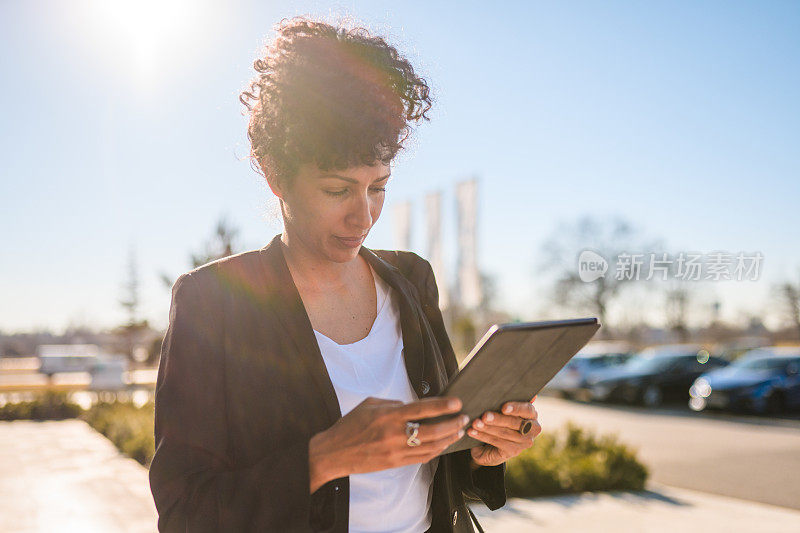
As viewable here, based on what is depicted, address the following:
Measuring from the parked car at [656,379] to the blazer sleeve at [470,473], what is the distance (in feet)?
55.4

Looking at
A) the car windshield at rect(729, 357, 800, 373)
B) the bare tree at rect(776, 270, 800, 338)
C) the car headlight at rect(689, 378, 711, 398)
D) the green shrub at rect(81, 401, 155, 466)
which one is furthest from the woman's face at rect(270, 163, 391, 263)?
the bare tree at rect(776, 270, 800, 338)

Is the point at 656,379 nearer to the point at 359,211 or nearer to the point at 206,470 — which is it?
the point at 359,211

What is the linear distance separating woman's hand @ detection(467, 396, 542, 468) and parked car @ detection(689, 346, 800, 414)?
50.7 ft

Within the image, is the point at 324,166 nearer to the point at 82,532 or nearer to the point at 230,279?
the point at 230,279

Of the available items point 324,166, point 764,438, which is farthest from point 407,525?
point 764,438

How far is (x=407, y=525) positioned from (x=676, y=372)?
1785 cm

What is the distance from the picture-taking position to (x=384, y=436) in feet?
3.63

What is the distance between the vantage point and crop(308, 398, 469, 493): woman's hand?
1.11m

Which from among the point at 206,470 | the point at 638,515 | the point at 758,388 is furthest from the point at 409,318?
the point at 758,388

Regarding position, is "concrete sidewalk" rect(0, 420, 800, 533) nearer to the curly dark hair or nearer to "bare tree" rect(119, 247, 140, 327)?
the curly dark hair

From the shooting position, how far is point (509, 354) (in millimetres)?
1236

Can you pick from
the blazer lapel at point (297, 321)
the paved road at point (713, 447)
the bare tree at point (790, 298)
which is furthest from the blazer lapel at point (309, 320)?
the bare tree at point (790, 298)

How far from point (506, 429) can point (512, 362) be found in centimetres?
22

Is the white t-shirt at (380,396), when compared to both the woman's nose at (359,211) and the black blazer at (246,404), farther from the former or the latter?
the woman's nose at (359,211)
